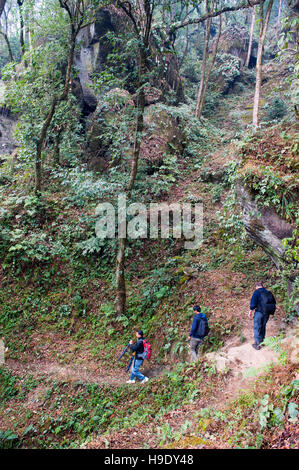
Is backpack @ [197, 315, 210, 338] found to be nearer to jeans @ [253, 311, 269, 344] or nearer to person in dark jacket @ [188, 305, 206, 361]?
person in dark jacket @ [188, 305, 206, 361]

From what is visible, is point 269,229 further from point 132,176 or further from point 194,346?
point 132,176

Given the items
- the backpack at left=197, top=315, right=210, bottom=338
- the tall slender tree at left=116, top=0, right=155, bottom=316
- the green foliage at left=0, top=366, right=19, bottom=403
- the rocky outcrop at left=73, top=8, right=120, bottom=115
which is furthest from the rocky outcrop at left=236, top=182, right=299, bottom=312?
the rocky outcrop at left=73, top=8, right=120, bottom=115

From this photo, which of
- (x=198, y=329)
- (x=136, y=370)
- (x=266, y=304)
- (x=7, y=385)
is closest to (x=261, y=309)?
(x=266, y=304)

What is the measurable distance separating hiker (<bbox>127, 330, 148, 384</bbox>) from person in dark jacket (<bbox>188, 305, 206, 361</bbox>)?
4.63 ft

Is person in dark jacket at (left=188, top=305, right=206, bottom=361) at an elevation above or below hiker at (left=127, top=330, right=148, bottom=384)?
above

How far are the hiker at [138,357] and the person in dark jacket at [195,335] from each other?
1.41 metres

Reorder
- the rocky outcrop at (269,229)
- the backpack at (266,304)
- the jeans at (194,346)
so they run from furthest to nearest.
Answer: the jeans at (194,346) → the backpack at (266,304) → the rocky outcrop at (269,229)

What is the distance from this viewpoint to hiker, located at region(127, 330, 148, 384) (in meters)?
7.63

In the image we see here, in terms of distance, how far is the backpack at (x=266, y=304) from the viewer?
647 cm

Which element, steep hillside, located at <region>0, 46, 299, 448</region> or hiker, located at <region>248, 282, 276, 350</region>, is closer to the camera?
steep hillside, located at <region>0, 46, 299, 448</region>

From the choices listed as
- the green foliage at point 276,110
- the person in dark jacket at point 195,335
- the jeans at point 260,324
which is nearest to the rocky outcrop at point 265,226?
the jeans at point 260,324

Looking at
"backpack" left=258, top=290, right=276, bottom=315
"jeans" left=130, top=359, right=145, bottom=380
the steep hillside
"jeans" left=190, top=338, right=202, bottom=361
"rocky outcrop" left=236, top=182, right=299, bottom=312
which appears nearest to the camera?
the steep hillside

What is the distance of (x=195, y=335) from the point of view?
7.07 metres

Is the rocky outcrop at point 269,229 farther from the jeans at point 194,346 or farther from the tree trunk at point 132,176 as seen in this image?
the tree trunk at point 132,176
